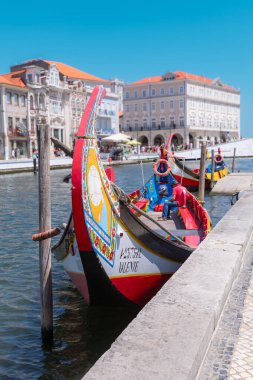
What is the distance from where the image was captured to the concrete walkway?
8.38 ft

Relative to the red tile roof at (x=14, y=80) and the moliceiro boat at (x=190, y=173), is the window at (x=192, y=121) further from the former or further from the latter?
the moliceiro boat at (x=190, y=173)

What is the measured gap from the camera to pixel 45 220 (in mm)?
4801

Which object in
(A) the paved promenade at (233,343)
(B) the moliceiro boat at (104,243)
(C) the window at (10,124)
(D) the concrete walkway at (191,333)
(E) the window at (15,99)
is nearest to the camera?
(D) the concrete walkway at (191,333)

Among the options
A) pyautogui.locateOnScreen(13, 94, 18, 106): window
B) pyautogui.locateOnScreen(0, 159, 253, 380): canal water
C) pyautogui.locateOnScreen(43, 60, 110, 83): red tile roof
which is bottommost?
pyautogui.locateOnScreen(0, 159, 253, 380): canal water

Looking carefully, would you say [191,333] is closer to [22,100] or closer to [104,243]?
[104,243]

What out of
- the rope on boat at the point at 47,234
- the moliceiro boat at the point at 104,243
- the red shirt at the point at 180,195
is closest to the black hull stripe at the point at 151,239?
the moliceiro boat at the point at 104,243

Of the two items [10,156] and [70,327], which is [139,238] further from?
[10,156]

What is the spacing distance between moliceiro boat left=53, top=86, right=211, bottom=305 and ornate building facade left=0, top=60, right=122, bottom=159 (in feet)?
103

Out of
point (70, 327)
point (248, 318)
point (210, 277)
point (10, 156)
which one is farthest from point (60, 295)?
A: point (10, 156)

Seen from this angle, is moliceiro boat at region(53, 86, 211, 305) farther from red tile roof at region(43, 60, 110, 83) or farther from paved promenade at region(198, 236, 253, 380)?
red tile roof at region(43, 60, 110, 83)

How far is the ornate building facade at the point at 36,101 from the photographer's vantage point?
40.5 metres

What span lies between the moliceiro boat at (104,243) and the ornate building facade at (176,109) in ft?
202

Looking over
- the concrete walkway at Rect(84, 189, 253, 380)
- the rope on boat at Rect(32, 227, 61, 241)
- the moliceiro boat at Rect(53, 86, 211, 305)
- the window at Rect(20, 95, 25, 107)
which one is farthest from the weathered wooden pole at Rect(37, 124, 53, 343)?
the window at Rect(20, 95, 25, 107)

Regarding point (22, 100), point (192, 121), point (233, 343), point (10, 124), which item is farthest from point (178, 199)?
point (192, 121)
